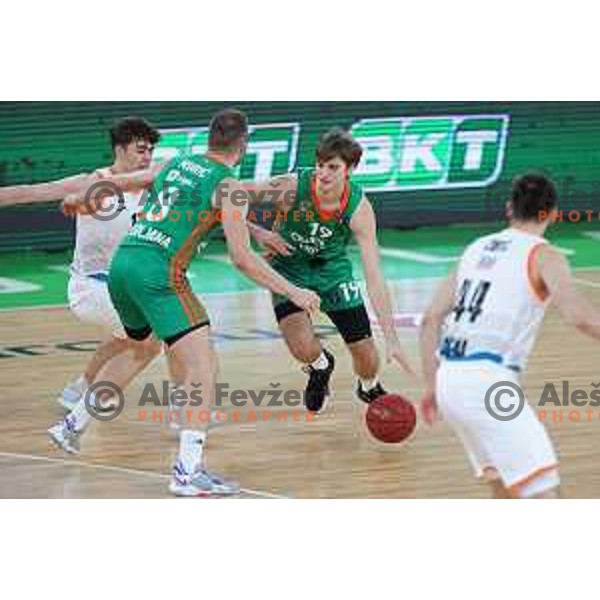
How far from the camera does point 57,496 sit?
10.5m

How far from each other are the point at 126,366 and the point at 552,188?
4259 mm

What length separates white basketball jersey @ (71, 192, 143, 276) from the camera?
12.8 meters

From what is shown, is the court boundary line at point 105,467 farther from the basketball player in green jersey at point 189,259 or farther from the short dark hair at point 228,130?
the short dark hair at point 228,130

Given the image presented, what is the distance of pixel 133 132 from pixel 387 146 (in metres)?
9.64

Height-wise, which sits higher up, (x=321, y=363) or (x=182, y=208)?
(x=321, y=363)

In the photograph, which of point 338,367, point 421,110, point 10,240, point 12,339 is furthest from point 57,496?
point 421,110

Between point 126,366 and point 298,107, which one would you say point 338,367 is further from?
point 298,107

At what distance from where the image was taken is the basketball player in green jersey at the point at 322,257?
11.8m

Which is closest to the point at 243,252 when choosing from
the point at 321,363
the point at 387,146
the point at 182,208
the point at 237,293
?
the point at 182,208

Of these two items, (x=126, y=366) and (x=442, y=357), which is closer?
(x=442, y=357)

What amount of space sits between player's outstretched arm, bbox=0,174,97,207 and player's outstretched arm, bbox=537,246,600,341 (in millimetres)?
4155

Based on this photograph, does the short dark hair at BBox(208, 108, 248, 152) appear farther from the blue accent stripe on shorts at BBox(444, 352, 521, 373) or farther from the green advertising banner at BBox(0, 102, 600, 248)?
the green advertising banner at BBox(0, 102, 600, 248)

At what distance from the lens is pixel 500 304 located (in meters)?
8.34

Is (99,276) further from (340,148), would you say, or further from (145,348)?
(340,148)
